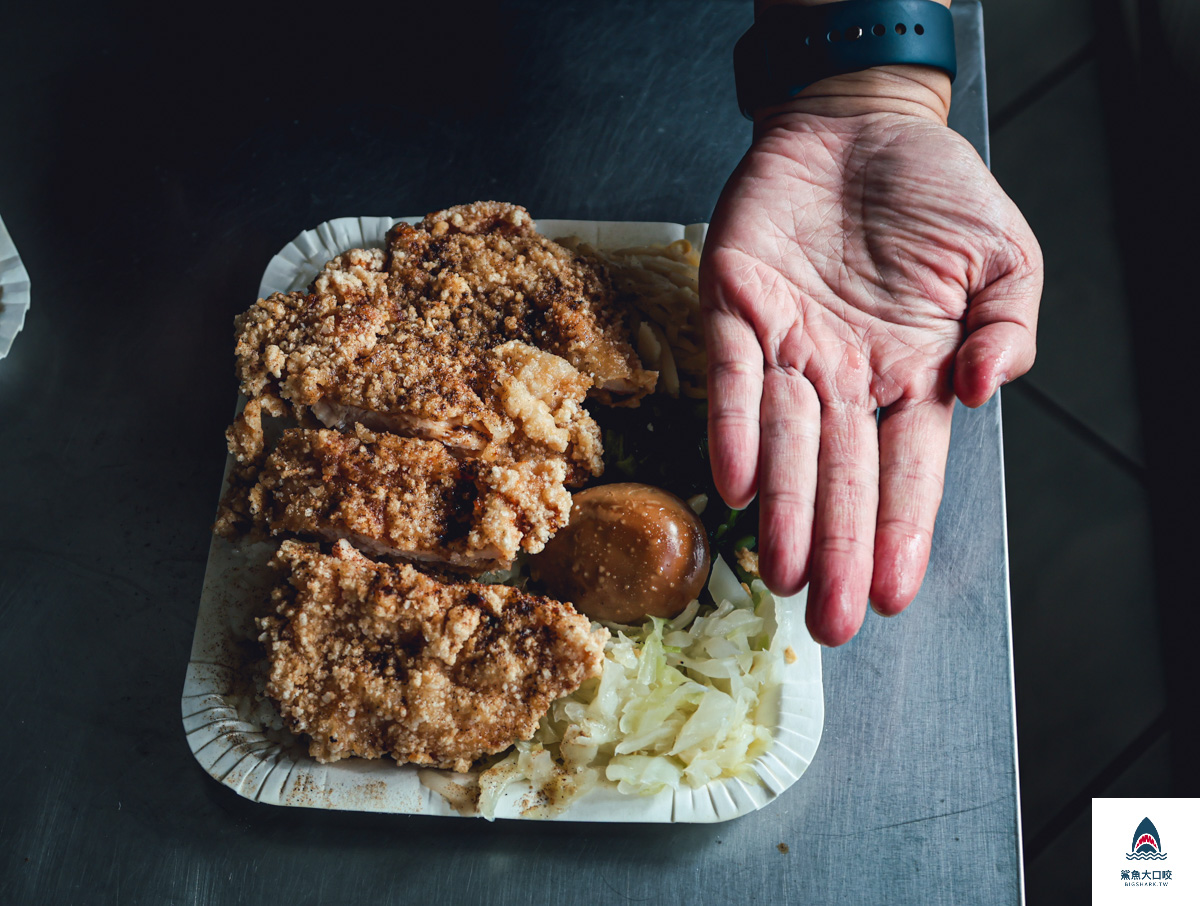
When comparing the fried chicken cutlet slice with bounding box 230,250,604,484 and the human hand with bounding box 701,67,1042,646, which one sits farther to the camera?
the fried chicken cutlet slice with bounding box 230,250,604,484

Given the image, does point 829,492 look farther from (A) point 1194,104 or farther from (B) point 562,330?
(A) point 1194,104

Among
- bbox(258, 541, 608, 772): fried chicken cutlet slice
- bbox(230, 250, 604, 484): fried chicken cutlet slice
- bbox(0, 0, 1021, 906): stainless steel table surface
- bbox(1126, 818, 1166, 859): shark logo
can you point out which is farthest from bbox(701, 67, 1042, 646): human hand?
bbox(1126, 818, 1166, 859): shark logo

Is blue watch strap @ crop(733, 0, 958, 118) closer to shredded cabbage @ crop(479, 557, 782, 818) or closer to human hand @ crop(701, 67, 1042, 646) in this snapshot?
human hand @ crop(701, 67, 1042, 646)

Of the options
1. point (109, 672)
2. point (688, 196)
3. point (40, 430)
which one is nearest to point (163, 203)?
point (40, 430)

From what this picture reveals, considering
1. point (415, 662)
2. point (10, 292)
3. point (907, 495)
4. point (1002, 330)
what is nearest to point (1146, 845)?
point (907, 495)

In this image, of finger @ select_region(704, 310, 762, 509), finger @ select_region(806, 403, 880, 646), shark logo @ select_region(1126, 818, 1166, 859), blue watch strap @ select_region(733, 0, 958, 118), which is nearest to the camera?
finger @ select_region(806, 403, 880, 646)

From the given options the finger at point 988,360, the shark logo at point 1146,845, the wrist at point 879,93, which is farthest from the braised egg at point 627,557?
the shark logo at point 1146,845
